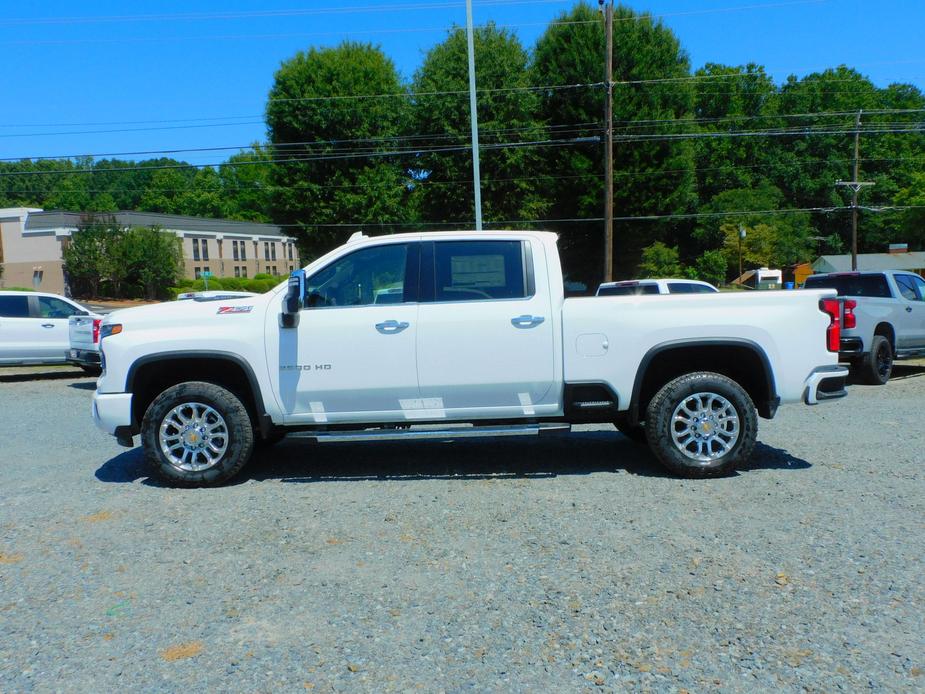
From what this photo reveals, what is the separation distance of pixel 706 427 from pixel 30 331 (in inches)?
567

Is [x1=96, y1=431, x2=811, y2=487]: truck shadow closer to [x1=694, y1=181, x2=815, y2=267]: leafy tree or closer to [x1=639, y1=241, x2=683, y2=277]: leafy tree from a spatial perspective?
[x1=639, y1=241, x2=683, y2=277]: leafy tree

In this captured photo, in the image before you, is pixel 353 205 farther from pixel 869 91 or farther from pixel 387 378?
pixel 869 91

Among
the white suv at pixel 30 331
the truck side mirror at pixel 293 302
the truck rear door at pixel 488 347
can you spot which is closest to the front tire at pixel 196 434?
the truck side mirror at pixel 293 302

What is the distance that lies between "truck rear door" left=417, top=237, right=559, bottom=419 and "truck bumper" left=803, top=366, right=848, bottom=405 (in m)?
2.08

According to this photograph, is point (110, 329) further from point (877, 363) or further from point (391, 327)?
point (877, 363)

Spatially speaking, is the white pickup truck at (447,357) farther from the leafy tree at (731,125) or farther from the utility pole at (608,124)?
the leafy tree at (731,125)

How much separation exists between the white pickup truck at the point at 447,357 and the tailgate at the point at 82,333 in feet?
27.3

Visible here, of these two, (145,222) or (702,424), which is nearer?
(702,424)

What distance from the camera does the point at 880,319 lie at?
518 inches

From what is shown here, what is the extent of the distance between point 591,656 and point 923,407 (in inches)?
344

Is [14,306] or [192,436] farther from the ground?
[14,306]

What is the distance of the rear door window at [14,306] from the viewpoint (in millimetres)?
16312

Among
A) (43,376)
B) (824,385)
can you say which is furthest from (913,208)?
(824,385)

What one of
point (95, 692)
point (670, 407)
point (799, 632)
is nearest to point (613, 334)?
point (670, 407)
